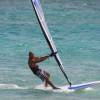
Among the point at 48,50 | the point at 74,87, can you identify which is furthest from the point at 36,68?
the point at 48,50

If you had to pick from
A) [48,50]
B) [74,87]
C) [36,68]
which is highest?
[36,68]

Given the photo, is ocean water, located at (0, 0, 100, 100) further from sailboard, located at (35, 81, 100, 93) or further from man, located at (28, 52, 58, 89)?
man, located at (28, 52, 58, 89)

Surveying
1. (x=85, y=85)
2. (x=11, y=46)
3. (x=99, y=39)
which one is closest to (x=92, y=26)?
(x=99, y=39)

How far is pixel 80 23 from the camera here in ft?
113

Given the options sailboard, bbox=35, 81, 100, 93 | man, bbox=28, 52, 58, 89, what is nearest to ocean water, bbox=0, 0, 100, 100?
sailboard, bbox=35, 81, 100, 93

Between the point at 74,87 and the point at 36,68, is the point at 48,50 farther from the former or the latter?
the point at 36,68

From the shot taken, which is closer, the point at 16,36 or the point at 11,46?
the point at 11,46

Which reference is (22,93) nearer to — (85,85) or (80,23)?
(85,85)

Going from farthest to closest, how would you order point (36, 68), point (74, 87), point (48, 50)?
point (48, 50), point (74, 87), point (36, 68)

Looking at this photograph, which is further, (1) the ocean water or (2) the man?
(1) the ocean water

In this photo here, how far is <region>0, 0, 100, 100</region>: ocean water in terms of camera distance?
16.2 metres

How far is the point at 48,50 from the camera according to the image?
23.3m

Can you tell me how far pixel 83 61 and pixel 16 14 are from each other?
62.9ft

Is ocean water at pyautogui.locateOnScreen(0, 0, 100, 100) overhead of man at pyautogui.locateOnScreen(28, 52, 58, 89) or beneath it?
beneath
